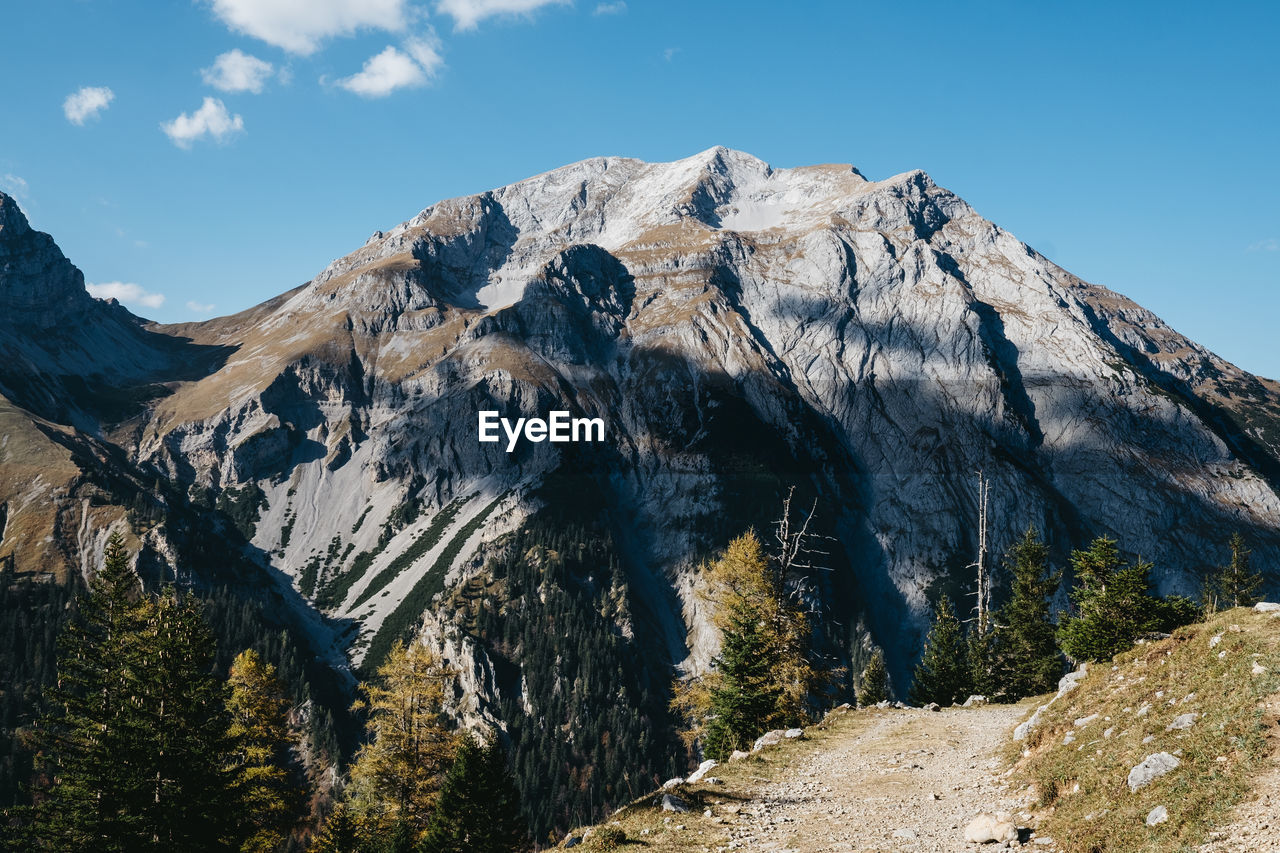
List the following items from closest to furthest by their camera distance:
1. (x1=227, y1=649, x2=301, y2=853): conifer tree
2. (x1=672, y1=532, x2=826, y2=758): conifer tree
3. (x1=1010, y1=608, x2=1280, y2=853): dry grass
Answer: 1. (x1=1010, y1=608, x2=1280, y2=853): dry grass
2. (x1=672, y1=532, x2=826, y2=758): conifer tree
3. (x1=227, y1=649, x2=301, y2=853): conifer tree

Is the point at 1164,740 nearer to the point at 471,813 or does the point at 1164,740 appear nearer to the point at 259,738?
the point at 471,813

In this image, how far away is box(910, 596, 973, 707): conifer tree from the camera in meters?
54.4

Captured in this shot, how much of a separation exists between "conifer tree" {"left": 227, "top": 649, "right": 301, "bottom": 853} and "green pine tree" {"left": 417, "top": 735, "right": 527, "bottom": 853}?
29.0ft

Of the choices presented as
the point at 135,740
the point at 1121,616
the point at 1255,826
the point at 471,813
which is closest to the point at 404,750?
the point at 471,813

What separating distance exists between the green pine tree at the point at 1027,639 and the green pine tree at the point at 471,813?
104 feet

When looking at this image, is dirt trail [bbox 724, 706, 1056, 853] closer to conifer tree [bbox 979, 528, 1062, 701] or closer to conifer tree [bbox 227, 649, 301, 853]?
conifer tree [bbox 979, 528, 1062, 701]

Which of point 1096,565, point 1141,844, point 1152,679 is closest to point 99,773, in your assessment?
point 1141,844

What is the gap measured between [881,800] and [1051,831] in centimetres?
→ 534

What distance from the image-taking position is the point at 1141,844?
13.0 m

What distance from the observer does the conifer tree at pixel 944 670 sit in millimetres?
54438

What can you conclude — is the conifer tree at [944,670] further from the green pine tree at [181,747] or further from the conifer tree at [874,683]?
the green pine tree at [181,747]

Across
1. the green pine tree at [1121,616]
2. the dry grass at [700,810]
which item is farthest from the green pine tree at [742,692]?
the green pine tree at [1121,616]

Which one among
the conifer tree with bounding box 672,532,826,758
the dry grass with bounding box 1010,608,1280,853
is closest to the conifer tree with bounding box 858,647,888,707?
the conifer tree with bounding box 672,532,826,758

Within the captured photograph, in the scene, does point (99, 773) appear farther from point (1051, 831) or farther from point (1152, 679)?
point (1152, 679)
